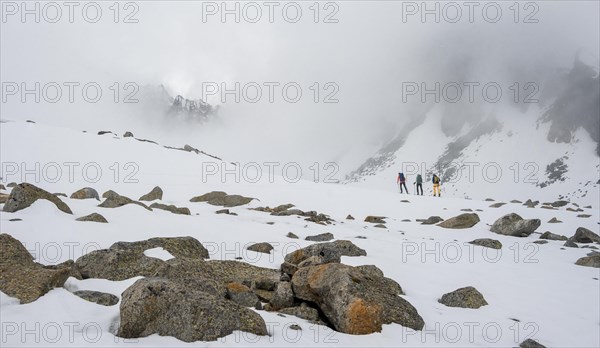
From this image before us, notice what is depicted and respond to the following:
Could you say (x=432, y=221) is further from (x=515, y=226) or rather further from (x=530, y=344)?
(x=530, y=344)

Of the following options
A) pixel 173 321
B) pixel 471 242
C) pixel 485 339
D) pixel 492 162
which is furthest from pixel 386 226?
pixel 492 162

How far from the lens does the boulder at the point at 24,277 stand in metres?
4.97

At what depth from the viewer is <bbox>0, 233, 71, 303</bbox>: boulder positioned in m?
4.97

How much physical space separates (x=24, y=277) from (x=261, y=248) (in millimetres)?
5198

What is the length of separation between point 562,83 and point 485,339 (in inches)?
8032

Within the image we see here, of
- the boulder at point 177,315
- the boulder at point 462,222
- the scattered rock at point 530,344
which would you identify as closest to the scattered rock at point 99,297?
the boulder at point 177,315

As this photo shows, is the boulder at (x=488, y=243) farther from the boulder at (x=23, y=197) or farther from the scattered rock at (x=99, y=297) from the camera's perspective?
the boulder at (x=23, y=197)

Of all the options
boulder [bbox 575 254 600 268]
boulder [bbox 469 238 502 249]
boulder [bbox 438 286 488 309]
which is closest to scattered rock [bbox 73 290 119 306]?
boulder [bbox 438 286 488 309]

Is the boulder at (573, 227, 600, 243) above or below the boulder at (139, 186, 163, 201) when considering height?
below

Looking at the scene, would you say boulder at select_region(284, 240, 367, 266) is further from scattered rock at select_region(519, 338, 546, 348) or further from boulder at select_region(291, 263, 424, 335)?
scattered rock at select_region(519, 338, 546, 348)

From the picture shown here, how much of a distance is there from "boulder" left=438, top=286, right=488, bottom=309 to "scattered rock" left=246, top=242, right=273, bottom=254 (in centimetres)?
429

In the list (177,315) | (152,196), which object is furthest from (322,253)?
(152,196)

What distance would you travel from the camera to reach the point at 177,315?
4.50m

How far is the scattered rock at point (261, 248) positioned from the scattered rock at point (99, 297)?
4304mm
